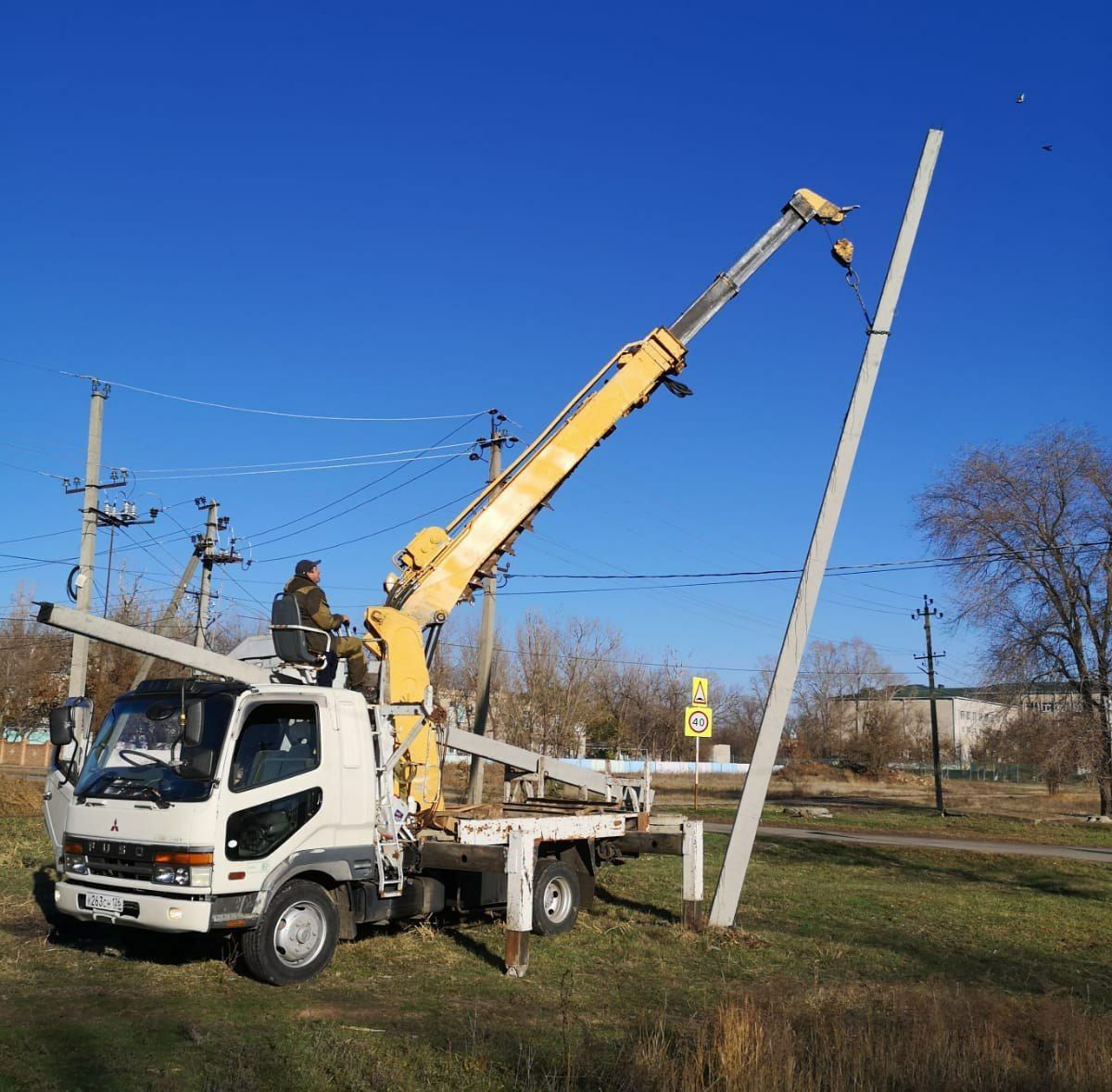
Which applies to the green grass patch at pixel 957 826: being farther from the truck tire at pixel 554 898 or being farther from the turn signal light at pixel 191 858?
the turn signal light at pixel 191 858

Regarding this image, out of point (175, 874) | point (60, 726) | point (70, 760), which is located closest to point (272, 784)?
point (175, 874)

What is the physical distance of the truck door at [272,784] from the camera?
8.32 meters

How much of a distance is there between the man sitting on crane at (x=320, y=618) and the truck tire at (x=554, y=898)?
263 cm

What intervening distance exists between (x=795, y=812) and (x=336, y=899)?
2714cm

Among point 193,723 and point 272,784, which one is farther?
point 272,784

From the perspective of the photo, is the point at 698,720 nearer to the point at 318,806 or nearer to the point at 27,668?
the point at 318,806

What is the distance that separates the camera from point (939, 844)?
23.7 m

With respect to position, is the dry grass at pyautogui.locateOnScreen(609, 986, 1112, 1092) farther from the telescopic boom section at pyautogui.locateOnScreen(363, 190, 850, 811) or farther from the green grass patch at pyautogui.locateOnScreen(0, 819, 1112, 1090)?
the telescopic boom section at pyautogui.locateOnScreen(363, 190, 850, 811)

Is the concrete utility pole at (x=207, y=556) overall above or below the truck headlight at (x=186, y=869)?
above

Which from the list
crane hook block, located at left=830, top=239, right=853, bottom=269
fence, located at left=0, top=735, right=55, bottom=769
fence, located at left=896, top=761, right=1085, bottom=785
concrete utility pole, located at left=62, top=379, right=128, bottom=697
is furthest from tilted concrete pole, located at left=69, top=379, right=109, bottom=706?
fence, located at left=896, top=761, right=1085, bottom=785

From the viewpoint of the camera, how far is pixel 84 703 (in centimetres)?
966

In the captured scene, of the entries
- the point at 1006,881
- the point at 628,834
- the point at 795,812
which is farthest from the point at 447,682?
the point at 628,834

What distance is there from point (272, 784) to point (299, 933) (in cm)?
121

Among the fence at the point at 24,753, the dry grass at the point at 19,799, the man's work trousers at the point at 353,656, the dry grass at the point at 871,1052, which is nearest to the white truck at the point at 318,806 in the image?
the man's work trousers at the point at 353,656
